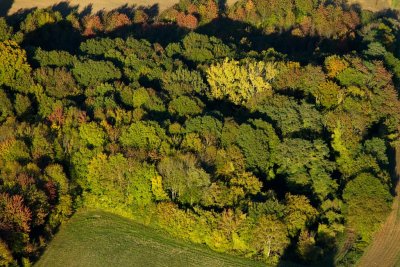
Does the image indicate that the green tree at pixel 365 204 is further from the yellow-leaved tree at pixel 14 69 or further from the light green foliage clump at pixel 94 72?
the yellow-leaved tree at pixel 14 69

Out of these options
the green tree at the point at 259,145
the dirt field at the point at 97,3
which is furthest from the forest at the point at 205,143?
the dirt field at the point at 97,3

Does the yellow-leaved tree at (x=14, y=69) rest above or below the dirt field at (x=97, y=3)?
below

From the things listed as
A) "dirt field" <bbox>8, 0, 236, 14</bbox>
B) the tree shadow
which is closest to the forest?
the tree shadow

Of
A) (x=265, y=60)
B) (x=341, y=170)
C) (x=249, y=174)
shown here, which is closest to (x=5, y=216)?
(x=249, y=174)

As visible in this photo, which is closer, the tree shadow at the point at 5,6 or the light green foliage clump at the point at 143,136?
the light green foliage clump at the point at 143,136

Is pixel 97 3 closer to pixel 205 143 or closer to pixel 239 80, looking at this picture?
pixel 239 80

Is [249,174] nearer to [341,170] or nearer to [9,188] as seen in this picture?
[341,170]
